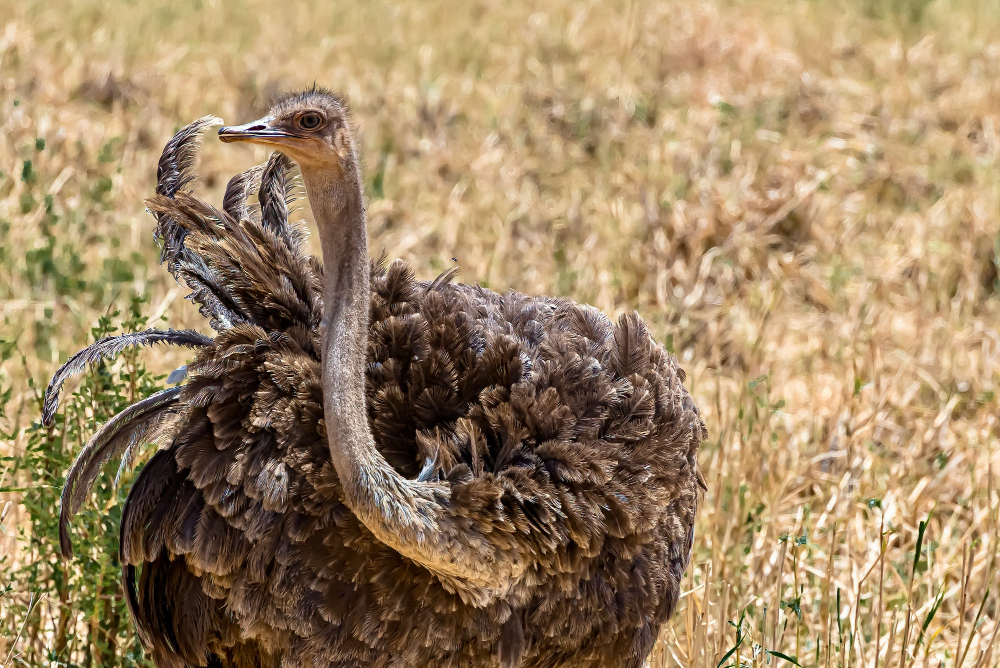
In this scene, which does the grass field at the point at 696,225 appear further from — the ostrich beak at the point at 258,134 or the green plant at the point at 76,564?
the ostrich beak at the point at 258,134

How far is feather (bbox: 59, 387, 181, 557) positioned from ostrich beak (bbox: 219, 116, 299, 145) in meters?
0.89

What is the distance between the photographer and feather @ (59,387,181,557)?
9.78 ft

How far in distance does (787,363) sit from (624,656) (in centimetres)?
341

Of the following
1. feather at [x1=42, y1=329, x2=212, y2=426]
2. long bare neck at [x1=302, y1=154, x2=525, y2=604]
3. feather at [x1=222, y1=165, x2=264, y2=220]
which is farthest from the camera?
feather at [x1=222, y1=165, x2=264, y2=220]

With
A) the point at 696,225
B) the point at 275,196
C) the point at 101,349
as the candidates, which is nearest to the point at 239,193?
the point at 275,196

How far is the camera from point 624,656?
310 cm

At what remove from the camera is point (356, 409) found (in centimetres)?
256

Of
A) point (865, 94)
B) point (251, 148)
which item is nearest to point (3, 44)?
point (251, 148)

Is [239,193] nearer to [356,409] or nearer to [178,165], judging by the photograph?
[178,165]

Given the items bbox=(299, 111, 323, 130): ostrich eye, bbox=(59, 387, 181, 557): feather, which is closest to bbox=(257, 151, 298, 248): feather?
bbox=(59, 387, 181, 557): feather

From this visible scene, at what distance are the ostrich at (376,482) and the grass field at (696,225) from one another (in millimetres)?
584

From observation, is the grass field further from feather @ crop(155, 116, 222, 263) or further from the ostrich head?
the ostrich head

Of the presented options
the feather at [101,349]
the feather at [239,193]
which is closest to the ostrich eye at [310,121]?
the feather at [101,349]

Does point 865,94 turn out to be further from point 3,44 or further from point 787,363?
point 3,44
